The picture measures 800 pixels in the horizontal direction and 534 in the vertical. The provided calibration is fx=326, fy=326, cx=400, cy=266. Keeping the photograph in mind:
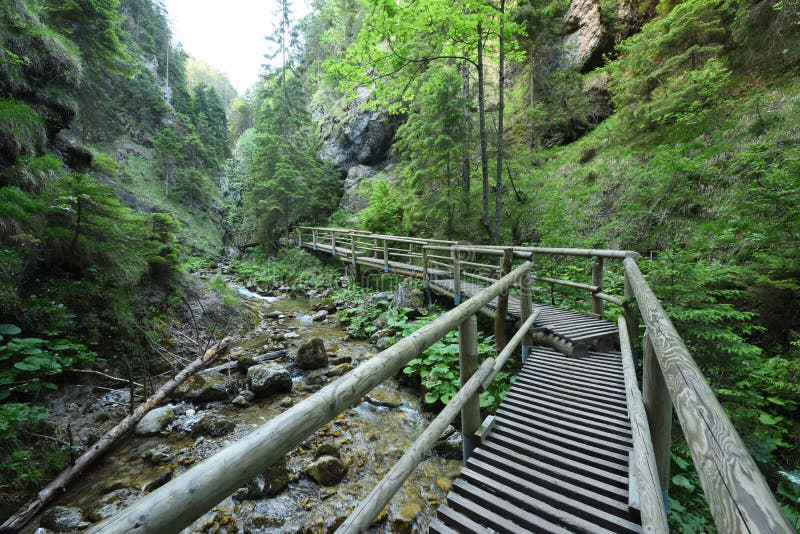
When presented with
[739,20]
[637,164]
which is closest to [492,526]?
[637,164]

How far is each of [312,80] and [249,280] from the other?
28.3 m

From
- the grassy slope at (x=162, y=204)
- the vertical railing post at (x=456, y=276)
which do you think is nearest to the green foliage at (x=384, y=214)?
the vertical railing post at (x=456, y=276)

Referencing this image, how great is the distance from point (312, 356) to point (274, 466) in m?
2.73

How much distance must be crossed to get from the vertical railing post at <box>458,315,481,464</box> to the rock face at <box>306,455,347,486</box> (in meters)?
1.77

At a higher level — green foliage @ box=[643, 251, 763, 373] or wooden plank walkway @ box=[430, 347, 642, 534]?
green foliage @ box=[643, 251, 763, 373]

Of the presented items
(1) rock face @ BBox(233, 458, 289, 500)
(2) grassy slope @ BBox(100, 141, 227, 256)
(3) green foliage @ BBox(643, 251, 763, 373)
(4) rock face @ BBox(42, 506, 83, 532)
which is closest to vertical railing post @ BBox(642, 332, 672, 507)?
(3) green foliage @ BBox(643, 251, 763, 373)

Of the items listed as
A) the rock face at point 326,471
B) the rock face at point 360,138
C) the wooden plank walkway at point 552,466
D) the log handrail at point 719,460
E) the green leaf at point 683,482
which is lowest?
the rock face at point 326,471

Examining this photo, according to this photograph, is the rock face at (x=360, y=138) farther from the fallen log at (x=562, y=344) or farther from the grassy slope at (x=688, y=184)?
the fallen log at (x=562, y=344)

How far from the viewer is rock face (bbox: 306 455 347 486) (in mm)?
3604

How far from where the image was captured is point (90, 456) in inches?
145

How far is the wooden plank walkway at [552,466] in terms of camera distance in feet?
6.38

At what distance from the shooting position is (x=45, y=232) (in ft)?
16.6

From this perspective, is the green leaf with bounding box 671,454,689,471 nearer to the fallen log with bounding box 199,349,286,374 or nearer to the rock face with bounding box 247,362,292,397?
the rock face with bounding box 247,362,292,397

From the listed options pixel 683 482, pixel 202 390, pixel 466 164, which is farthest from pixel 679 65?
pixel 202 390
